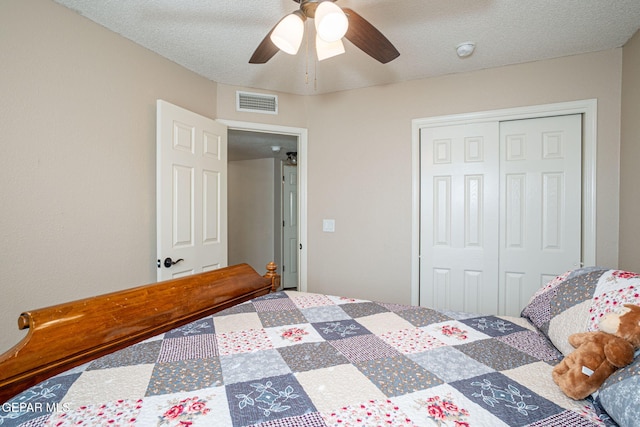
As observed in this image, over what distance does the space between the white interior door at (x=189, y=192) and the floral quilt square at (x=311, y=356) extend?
4.77 ft

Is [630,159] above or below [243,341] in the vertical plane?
above

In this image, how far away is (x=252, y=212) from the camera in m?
5.36

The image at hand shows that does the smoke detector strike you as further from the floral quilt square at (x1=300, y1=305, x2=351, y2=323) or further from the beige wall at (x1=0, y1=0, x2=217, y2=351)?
the beige wall at (x1=0, y1=0, x2=217, y2=351)

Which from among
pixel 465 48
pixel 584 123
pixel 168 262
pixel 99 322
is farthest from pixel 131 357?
pixel 584 123

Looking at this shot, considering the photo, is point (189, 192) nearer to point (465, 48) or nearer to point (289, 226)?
point (465, 48)

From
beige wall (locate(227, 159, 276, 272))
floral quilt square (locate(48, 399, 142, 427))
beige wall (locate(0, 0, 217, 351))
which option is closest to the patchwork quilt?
floral quilt square (locate(48, 399, 142, 427))

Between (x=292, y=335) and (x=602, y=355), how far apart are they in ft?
3.06

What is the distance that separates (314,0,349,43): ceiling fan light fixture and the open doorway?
3.66m

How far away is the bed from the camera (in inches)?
28.6

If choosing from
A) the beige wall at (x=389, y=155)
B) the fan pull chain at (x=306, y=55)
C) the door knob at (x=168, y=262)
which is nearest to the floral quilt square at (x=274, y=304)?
the door knob at (x=168, y=262)

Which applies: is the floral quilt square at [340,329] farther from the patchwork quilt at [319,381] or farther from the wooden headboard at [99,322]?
the wooden headboard at [99,322]

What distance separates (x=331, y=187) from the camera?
9.84ft

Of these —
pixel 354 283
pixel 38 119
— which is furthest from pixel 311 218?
pixel 38 119

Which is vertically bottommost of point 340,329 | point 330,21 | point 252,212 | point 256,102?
point 340,329
